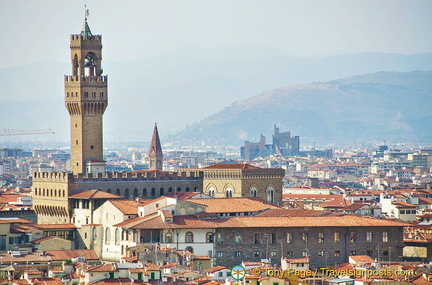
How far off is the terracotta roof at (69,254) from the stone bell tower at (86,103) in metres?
19.8

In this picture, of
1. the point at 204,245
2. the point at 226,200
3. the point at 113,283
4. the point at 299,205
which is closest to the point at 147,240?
the point at 204,245

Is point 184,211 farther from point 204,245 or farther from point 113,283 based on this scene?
point 113,283

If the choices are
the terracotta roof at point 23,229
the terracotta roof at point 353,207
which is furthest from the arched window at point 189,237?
the terracotta roof at point 353,207

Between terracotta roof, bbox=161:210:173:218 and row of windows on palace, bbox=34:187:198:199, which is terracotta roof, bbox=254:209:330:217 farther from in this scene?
row of windows on palace, bbox=34:187:198:199

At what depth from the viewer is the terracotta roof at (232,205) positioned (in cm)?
8525

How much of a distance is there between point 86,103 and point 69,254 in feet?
80.5

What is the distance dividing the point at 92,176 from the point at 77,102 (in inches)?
257

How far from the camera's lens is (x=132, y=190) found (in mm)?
96750

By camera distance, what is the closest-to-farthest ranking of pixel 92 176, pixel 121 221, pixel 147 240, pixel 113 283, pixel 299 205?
pixel 113 283 < pixel 147 240 < pixel 121 221 < pixel 92 176 < pixel 299 205

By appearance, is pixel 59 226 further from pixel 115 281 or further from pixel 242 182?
pixel 115 281

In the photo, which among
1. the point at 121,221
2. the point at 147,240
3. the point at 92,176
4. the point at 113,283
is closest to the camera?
the point at 113,283

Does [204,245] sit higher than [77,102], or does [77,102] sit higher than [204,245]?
[77,102]

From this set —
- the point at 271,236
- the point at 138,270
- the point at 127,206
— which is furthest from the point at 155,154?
the point at 138,270

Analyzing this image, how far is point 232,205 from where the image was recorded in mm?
87000
